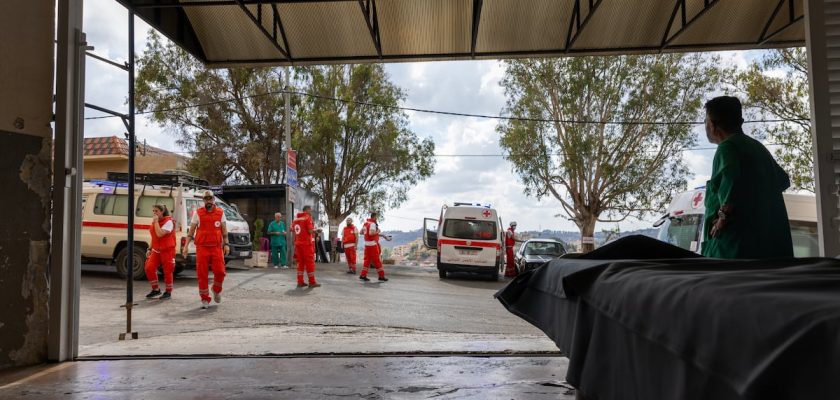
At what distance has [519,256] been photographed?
20391 mm

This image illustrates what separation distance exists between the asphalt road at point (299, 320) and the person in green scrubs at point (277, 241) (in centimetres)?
373

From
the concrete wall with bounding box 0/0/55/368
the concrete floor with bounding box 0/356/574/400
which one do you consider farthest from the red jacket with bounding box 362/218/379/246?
the concrete wall with bounding box 0/0/55/368

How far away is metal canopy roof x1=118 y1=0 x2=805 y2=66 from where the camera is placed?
7562 millimetres

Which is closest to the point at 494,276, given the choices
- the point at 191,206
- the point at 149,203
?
the point at 191,206

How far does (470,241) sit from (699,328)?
55.1ft

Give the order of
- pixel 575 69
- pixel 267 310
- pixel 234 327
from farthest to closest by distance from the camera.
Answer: pixel 575 69
pixel 267 310
pixel 234 327

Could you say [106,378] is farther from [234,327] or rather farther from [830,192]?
[830,192]

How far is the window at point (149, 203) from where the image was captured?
14430 mm

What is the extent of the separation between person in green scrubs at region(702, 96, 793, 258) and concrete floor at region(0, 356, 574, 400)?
5.19ft

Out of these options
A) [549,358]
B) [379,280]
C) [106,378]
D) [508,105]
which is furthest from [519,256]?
[106,378]

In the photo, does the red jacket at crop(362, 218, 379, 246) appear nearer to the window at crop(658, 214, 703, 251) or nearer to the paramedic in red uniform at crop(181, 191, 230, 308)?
the paramedic in red uniform at crop(181, 191, 230, 308)

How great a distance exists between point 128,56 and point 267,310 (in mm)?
5544

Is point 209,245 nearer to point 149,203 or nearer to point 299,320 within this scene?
point 299,320

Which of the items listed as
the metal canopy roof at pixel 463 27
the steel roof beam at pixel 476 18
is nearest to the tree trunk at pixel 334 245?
the metal canopy roof at pixel 463 27
